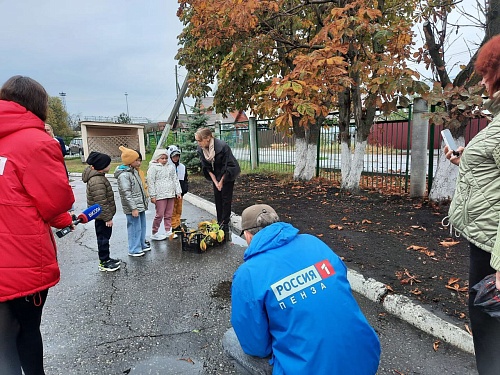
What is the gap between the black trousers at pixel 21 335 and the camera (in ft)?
6.09

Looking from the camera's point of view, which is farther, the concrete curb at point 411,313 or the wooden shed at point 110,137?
the wooden shed at point 110,137

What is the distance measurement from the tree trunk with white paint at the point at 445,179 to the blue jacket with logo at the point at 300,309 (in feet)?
16.4

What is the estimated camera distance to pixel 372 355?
1562mm

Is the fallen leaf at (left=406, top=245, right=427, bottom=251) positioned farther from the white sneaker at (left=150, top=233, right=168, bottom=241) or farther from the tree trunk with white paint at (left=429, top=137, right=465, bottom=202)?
the white sneaker at (left=150, top=233, right=168, bottom=241)

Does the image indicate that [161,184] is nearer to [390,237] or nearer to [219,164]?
[219,164]

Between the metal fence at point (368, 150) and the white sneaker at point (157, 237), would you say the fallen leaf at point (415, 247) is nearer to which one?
the metal fence at point (368, 150)

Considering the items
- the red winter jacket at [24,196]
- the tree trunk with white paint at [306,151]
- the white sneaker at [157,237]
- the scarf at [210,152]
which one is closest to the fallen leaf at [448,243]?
the scarf at [210,152]

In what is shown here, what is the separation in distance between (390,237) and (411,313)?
72.6 inches

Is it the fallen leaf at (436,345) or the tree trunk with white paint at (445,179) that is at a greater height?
the tree trunk with white paint at (445,179)

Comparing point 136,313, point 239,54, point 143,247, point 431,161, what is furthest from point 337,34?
point 136,313

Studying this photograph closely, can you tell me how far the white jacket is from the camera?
211 inches

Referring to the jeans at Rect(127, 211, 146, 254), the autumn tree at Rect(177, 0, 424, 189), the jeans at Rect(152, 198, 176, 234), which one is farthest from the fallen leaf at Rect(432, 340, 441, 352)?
the jeans at Rect(152, 198, 176, 234)

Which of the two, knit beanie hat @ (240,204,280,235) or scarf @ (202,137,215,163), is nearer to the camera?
knit beanie hat @ (240,204,280,235)

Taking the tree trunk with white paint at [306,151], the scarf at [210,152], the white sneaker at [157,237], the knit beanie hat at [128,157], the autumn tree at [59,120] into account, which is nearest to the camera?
the knit beanie hat at [128,157]
